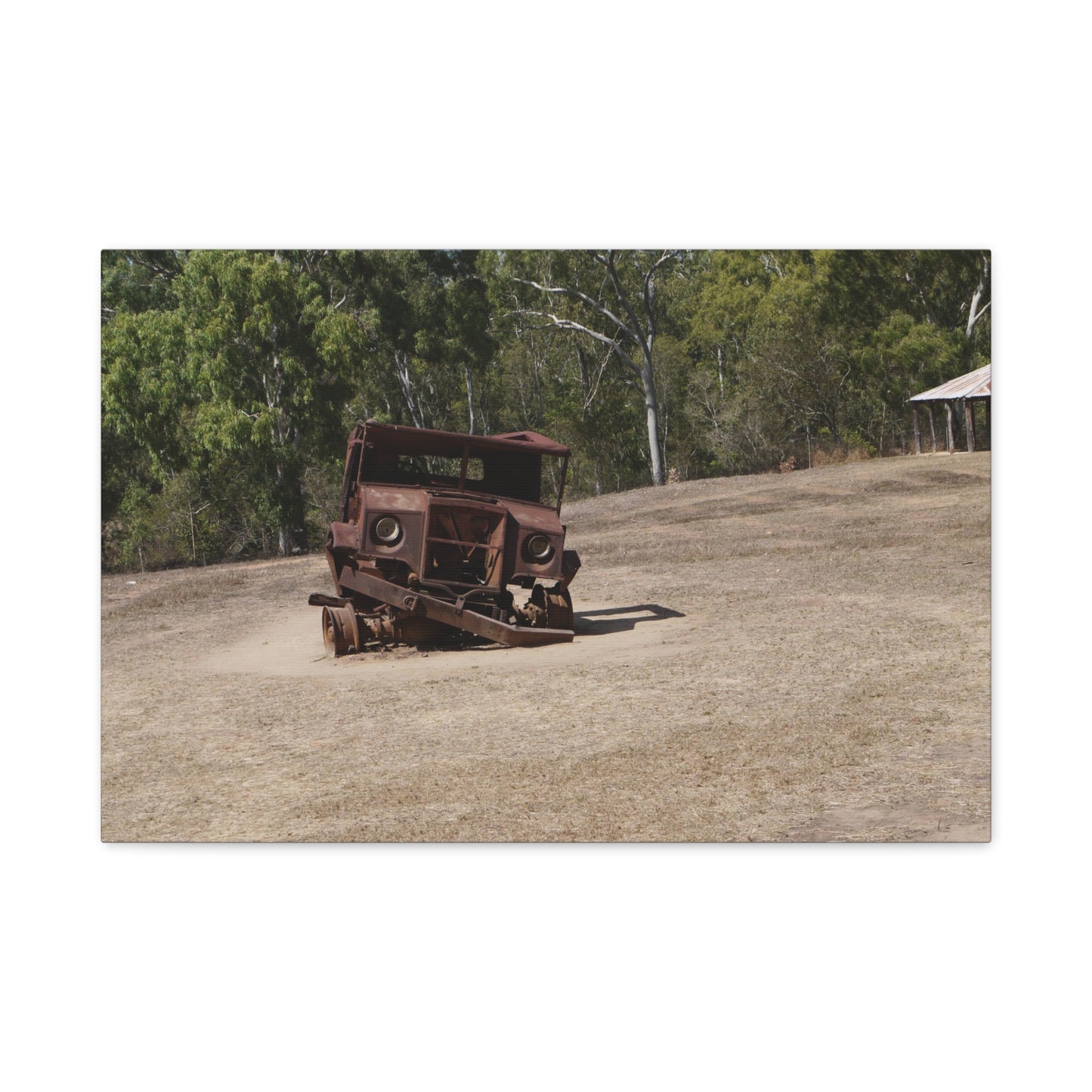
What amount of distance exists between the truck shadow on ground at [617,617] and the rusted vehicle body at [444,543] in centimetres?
42

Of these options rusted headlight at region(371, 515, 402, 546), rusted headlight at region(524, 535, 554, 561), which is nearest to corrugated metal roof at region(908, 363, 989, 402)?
rusted headlight at region(524, 535, 554, 561)

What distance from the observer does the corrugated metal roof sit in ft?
28.1

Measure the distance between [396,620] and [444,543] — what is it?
0.72 meters

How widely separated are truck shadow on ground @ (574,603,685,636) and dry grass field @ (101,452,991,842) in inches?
1.4

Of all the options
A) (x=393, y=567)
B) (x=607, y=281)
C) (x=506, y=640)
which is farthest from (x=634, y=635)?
(x=607, y=281)

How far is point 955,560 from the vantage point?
9438 mm

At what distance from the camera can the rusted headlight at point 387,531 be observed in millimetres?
10039

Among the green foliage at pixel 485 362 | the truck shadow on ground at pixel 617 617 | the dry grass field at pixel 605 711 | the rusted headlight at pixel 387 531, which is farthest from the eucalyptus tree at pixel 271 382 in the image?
the truck shadow on ground at pixel 617 617

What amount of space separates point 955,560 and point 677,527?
3294 millimetres

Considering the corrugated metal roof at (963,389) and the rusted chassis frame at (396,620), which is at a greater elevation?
the corrugated metal roof at (963,389)

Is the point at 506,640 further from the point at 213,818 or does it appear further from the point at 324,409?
the point at 213,818

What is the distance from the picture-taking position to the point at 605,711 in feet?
27.9

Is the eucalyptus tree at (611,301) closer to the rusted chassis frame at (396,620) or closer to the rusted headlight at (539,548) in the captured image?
the rusted headlight at (539,548)

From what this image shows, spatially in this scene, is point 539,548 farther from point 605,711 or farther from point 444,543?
point 605,711
